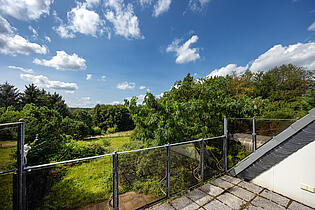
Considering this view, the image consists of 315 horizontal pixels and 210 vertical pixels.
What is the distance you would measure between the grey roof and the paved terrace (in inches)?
13.6

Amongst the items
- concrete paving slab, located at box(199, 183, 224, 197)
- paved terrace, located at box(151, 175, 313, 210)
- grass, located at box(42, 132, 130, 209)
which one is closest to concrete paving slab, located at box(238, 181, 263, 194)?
paved terrace, located at box(151, 175, 313, 210)

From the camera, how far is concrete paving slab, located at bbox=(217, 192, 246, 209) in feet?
7.29

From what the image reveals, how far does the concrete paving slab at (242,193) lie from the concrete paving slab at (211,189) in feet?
0.78

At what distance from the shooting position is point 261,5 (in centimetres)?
511

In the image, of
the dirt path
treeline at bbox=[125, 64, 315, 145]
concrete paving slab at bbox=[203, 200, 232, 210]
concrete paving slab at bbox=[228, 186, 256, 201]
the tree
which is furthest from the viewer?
the tree

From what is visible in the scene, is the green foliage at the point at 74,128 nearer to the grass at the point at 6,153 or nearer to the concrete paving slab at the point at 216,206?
the grass at the point at 6,153

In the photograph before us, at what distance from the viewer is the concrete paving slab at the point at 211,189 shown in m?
2.55

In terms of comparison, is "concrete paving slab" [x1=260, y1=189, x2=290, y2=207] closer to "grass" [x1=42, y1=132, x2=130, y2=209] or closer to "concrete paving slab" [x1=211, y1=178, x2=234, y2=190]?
"concrete paving slab" [x1=211, y1=178, x2=234, y2=190]

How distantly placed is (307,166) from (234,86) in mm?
13098

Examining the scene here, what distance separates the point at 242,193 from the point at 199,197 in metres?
0.94

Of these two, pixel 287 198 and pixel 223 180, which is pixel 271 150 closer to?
pixel 287 198

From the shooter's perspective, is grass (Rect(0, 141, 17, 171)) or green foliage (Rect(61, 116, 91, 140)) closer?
grass (Rect(0, 141, 17, 171))

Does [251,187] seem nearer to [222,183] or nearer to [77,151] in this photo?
[222,183]

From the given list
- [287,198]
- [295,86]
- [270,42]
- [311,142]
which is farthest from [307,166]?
[295,86]
